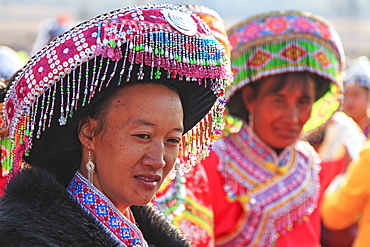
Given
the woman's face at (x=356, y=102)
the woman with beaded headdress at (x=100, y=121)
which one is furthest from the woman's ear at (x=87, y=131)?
the woman's face at (x=356, y=102)

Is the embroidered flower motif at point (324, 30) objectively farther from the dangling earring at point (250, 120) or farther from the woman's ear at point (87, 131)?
the woman's ear at point (87, 131)

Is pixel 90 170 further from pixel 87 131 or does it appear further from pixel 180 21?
pixel 180 21

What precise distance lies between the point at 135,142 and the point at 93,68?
0.88 ft

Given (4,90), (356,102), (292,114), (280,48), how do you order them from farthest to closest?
(356,102) → (280,48) → (292,114) → (4,90)

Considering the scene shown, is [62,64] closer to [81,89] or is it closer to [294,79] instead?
[81,89]

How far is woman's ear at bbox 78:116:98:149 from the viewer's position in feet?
7.08

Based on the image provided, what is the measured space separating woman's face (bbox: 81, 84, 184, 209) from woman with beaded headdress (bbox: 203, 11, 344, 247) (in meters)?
1.75

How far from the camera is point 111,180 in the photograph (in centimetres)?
214

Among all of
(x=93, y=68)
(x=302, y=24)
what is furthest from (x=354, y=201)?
(x=93, y=68)

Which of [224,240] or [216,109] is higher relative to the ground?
[216,109]

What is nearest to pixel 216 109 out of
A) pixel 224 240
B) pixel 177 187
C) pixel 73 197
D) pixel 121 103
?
pixel 121 103

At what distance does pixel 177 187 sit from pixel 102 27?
56.1 inches

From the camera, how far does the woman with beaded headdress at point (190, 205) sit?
3.24 meters

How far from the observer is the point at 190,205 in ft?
11.0
